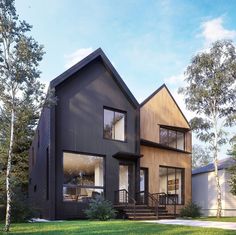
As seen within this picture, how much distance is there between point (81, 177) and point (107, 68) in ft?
21.0

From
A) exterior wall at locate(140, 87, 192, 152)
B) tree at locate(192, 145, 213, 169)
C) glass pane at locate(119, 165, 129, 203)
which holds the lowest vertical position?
glass pane at locate(119, 165, 129, 203)

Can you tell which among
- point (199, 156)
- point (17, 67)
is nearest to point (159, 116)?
point (17, 67)

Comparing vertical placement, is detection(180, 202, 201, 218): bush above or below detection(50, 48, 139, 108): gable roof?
below

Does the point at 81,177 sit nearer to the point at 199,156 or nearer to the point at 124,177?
the point at 124,177

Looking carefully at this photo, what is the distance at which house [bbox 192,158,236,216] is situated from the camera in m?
27.5

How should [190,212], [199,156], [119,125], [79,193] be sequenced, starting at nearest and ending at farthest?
[79,193] < [119,125] < [190,212] < [199,156]

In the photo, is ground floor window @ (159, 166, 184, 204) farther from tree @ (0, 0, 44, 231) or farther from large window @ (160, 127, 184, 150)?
tree @ (0, 0, 44, 231)

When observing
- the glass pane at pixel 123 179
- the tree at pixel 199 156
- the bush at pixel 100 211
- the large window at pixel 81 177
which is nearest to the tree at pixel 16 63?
the bush at pixel 100 211

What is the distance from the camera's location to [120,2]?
659 inches

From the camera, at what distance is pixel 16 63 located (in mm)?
13914

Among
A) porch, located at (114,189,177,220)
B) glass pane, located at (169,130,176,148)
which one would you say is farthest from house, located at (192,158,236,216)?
porch, located at (114,189,177,220)

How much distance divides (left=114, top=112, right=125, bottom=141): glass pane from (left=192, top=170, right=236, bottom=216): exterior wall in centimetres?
922

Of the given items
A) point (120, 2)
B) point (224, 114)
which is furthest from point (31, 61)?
point (224, 114)

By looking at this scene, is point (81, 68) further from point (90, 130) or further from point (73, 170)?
point (73, 170)
